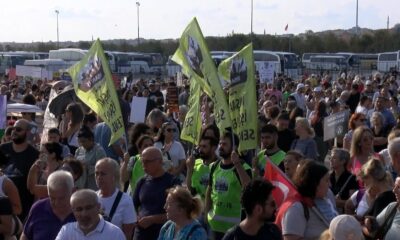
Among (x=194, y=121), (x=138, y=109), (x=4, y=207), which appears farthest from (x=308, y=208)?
(x=138, y=109)

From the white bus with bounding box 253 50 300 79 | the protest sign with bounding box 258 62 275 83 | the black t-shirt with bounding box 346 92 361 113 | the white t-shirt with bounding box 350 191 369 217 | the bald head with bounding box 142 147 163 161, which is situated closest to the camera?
the white t-shirt with bounding box 350 191 369 217

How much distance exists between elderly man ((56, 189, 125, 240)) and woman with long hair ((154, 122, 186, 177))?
2.85m

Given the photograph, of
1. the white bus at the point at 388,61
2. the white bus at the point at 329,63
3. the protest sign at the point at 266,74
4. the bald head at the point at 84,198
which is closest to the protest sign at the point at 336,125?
the bald head at the point at 84,198

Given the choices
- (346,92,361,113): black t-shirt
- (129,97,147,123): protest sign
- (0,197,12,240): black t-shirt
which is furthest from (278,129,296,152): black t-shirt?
(346,92,361,113): black t-shirt

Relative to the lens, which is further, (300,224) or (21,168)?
(21,168)

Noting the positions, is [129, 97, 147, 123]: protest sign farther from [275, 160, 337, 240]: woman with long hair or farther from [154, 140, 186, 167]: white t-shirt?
[275, 160, 337, 240]: woman with long hair

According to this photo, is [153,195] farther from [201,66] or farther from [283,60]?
[283,60]

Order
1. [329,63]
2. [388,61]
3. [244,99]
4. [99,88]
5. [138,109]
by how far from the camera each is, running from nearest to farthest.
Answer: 1. [244,99]
2. [99,88]
3. [138,109]
4. [388,61]
5. [329,63]

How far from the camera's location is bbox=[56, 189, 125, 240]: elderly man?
17.4 feet

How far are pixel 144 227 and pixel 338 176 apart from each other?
6.38 ft

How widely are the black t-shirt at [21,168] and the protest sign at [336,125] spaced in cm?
504

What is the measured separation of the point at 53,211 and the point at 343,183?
2.86m

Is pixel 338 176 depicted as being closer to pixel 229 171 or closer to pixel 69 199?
pixel 229 171

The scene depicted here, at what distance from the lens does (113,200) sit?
641 cm
